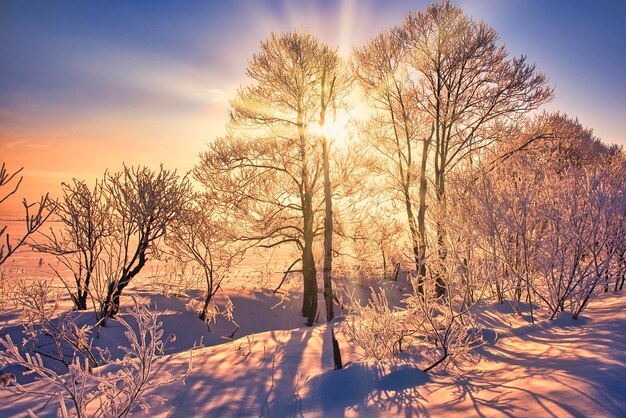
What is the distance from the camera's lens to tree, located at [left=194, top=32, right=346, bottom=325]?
32.9 feet

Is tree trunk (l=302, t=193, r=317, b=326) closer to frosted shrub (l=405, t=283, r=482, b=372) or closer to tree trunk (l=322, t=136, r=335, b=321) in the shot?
tree trunk (l=322, t=136, r=335, b=321)

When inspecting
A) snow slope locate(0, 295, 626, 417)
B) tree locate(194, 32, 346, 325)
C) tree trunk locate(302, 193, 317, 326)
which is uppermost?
tree locate(194, 32, 346, 325)

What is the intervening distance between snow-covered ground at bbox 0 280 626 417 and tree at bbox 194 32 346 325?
517 cm

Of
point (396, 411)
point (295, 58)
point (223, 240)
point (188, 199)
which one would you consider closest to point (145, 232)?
point (188, 199)

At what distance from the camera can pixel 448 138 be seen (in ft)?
38.7

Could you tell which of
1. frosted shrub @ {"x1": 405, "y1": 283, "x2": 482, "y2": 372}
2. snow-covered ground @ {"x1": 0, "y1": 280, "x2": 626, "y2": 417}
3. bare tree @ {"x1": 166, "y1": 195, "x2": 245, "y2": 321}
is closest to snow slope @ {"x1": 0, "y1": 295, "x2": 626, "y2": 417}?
snow-covered ground @ {"x1": 0, "y1": 280, "x2": 626, "y2": 417}

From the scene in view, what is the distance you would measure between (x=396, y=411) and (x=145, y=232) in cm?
795

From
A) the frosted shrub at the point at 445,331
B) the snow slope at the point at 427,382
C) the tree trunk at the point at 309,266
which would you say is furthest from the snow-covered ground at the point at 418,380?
the tree trunk at the point at 309,266

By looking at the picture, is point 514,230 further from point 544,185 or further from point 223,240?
point 223,240

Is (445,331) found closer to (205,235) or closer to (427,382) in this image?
(427,382)

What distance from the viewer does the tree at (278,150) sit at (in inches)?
395

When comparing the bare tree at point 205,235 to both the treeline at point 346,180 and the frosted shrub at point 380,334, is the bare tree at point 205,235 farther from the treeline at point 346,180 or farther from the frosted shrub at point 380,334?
the frosted shrub at point 380,334

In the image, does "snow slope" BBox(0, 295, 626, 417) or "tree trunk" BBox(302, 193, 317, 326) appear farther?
"tree trunk" BBox(302, 193, 317, 326)

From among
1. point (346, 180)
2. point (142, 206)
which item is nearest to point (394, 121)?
point (346, 180)
